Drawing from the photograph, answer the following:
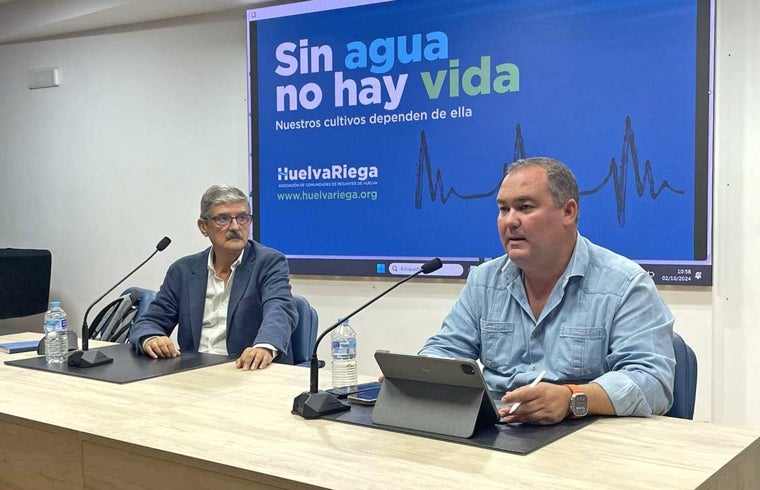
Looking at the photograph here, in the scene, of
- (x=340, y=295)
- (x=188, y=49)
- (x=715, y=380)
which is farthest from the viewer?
(x=188, y=49)

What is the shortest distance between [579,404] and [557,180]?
627mm

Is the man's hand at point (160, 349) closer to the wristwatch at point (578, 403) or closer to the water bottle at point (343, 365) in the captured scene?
the water bottle at point (343, 365)

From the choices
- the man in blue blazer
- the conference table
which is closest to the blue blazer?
the man in blue blazer

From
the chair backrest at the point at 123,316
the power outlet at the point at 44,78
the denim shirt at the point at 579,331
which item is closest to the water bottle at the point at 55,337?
the chair backrest at the point at 123,316

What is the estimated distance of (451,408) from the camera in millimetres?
1704

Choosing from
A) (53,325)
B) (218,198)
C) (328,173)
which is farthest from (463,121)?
(53,325)

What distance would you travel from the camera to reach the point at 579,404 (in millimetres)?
1753

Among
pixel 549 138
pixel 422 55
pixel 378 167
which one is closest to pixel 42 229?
pixel 378 167

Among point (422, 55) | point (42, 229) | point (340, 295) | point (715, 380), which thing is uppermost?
point (422, 55)

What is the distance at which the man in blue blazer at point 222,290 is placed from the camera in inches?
117

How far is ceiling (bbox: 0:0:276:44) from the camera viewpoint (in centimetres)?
467

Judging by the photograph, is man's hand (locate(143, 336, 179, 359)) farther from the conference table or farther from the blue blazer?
the conference table

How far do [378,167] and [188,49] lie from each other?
5.11ft

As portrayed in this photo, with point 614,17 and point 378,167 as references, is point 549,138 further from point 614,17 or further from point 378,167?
point 378,167
